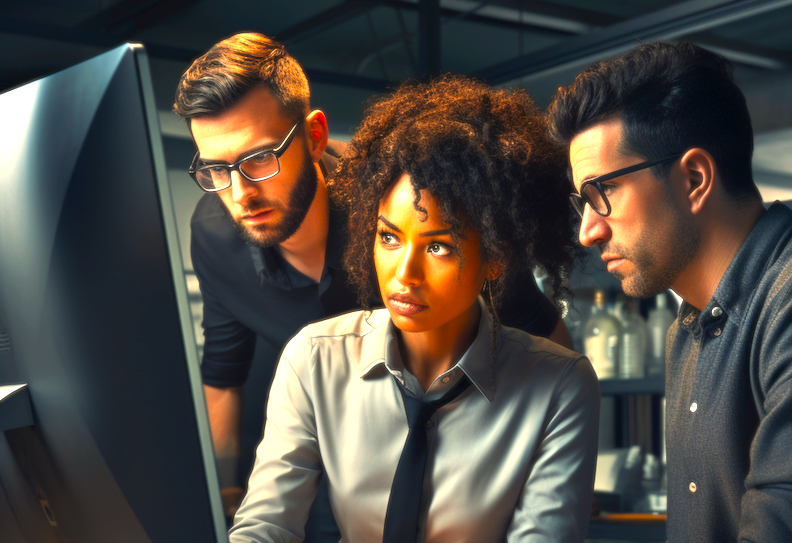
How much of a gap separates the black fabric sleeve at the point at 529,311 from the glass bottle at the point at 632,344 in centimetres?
65

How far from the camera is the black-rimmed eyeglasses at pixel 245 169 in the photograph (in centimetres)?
116

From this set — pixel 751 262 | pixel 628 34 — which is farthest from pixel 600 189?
pixel 628 34

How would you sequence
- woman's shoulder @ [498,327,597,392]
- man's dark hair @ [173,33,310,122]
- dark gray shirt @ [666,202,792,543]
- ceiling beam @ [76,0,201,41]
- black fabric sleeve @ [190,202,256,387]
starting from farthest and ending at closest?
ceiling beam @ [76,0,201,41] → black fabric sleeve @ [190,202,256,387] → man's dark hair @ [173,33,310,122] → woman's shoulder @ [498,327,597,392] → dark gray shirt @ [666,202,792,543]

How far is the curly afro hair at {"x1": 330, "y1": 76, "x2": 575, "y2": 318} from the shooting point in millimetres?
961

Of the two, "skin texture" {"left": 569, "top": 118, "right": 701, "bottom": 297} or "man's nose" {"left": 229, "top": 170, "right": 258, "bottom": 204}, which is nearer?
"skin texture" {"left": 569, "top": 118, "right": 701, "bottom": 297}

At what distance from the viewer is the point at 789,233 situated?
0.91 meters

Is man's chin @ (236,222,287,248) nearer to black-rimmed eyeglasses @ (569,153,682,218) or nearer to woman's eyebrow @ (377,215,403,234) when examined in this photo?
woman's eyebrow @ (377,215,403,234)

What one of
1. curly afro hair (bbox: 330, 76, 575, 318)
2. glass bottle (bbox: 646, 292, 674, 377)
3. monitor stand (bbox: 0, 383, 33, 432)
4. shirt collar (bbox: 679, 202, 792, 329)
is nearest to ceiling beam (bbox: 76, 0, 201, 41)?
curly afro hair (bbox: 330, 76, 575, 318)

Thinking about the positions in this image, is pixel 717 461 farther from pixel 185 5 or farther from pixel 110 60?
pixel 185 5

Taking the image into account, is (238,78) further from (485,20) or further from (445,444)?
(485,20)

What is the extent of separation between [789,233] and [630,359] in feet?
3.47

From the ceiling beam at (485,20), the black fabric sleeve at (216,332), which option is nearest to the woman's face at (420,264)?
the black fabric sleeve at (216,332)

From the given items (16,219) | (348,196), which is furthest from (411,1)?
(16,219)

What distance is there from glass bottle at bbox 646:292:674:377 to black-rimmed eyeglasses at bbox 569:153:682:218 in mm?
1028
